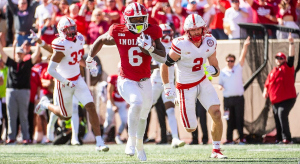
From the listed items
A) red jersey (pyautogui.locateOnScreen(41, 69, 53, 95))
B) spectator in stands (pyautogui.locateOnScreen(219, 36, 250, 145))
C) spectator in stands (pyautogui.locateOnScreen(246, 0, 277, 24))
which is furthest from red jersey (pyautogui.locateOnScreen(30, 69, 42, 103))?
spectator in stands (pyautogui.locateOnScreen(246, 0, 277, 24))

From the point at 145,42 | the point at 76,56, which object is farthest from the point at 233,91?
the point at 145,42

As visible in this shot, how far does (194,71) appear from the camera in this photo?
792 centimetres

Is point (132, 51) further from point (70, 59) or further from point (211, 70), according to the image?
point (70, 59)

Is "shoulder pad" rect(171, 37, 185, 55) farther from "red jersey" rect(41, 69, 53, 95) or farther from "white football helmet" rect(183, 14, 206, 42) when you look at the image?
"red jersey" rect(41, 69, 53, 95)

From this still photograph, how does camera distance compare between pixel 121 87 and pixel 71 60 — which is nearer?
pixel 121 87

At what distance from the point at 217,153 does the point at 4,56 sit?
6002 millimetres

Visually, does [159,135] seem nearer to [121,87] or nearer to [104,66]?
[104,66]

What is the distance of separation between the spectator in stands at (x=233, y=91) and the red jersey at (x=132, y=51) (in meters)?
4.28

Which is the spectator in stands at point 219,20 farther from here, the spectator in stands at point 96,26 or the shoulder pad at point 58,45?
the shoulder pad at point 58,45

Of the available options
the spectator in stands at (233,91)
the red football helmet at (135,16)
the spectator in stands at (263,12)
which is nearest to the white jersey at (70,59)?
the red football helmet at (135,16)

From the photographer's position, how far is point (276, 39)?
1202cm

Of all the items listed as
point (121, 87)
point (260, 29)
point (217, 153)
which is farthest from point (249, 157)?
point (260, 29)

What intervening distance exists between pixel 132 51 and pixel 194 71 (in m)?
0.82

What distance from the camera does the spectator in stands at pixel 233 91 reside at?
11719 mm
